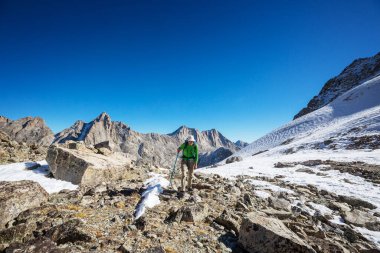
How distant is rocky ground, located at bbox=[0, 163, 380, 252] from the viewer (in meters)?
4.78

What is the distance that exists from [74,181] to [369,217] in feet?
46.1

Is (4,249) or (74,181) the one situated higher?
(74,181)

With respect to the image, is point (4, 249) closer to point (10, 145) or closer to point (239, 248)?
point (239, 248)

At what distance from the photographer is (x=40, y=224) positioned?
5496 mm

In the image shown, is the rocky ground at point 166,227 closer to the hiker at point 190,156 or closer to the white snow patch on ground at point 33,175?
the white snow patch on ground at point 33,175

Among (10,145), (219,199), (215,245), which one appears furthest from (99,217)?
(10,145)

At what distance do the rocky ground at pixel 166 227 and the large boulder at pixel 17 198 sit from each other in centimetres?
4

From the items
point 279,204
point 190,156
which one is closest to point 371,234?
point 279,204

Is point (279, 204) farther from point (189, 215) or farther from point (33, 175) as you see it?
point (33, 175)

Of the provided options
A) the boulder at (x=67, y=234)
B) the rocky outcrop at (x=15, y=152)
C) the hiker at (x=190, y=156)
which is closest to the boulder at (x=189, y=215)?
the boulder at (x=67, y=234)

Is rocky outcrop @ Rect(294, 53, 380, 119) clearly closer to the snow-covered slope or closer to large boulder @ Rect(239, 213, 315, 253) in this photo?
the snow-covered slope

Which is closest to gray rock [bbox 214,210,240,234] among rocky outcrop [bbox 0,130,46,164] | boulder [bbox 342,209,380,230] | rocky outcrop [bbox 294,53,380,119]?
boulder [bbox 342,209,380,230]

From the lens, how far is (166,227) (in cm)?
599

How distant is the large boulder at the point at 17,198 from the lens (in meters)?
5.86
